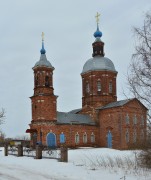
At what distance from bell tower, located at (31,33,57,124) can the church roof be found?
198 centimetres

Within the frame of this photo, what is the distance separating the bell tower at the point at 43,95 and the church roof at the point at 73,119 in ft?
6.50

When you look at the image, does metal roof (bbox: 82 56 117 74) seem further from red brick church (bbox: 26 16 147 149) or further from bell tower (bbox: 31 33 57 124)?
bell tower (bbox: 31 33 57 124)

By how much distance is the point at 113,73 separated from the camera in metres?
47.8

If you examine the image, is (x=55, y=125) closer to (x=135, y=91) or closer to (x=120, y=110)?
(x=120, y=110)

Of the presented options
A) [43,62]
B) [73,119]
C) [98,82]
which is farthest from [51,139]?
[98,82]

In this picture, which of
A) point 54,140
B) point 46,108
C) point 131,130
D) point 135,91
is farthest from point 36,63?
point 135,91

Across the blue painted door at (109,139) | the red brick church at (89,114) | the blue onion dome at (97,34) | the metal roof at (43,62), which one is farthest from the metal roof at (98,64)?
the blue painted door at (109,139)

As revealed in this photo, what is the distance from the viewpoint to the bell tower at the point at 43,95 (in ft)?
134

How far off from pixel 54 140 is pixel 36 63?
11.0m

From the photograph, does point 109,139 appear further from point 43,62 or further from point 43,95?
point 43,62

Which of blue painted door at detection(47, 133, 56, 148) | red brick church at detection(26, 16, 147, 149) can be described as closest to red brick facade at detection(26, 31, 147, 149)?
red brick church at detection(26, 16, 147, 149)

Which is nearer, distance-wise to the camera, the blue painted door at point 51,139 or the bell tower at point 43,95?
the blue painted door at point 51,139

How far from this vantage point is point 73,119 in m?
44.1

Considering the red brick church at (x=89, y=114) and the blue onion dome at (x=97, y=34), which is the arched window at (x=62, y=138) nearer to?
the red brick church at (x=89, y=114)
